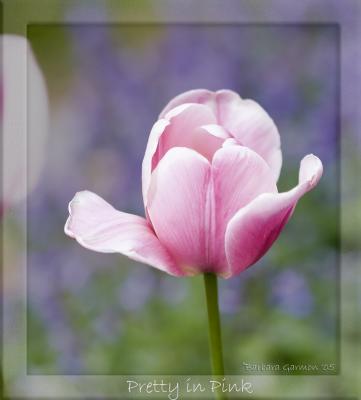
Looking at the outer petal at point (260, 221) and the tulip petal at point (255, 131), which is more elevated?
the tulip petal at point (255, 131)

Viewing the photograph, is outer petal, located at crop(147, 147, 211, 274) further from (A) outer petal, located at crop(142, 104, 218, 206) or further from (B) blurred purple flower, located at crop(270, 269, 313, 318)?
(B) blurred purple flower, located at crop(270, 269, 313, 318)

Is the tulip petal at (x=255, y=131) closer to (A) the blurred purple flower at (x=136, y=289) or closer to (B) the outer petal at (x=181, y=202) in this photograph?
(B) the outer petal at (x=181, y=202)

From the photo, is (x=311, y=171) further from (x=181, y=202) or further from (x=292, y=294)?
(x=292, y=294)

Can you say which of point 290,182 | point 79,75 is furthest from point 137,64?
point 290,182

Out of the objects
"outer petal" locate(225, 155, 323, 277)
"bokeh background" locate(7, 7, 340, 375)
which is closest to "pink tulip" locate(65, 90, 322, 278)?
"outer petal" locate(225, 155, 323, 277)

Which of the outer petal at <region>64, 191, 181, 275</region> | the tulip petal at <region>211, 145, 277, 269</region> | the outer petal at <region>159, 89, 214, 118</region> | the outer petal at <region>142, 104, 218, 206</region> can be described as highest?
the outer petal at <region>159, 89, 214, 118</region>

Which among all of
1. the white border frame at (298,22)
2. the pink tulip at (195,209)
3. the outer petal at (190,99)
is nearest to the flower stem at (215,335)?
the pink tulip at (195,209)

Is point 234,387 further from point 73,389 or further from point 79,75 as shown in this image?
point 79,75

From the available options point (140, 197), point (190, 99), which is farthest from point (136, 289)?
point (190, 99)
